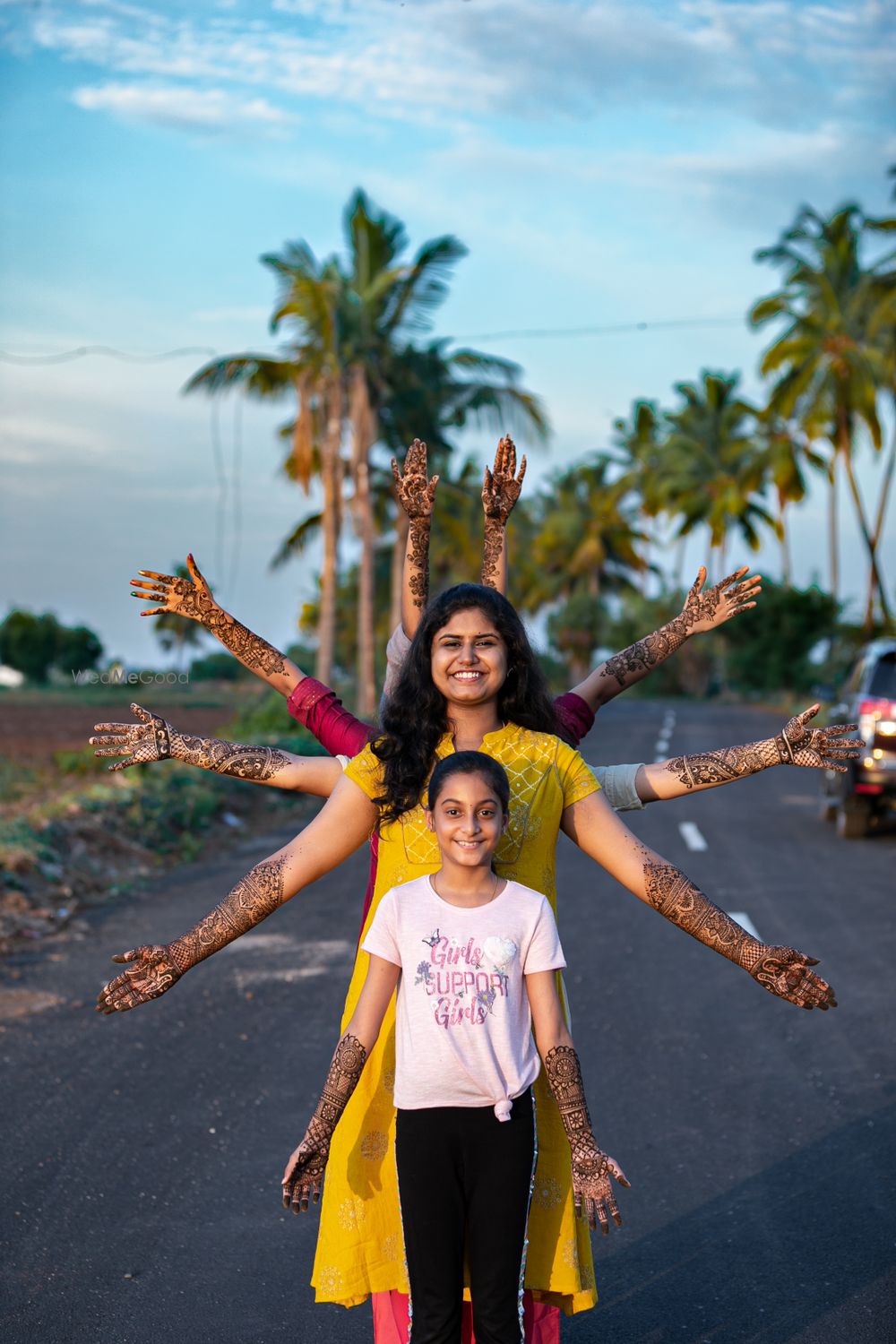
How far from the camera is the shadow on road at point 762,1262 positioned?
Answer: 13.3 ft

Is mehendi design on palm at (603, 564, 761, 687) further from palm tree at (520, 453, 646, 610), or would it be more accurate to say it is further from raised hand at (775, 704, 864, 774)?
palm tree at (520, 453, 646, 610)

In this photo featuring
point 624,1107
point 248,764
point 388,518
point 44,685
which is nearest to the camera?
point 248,764

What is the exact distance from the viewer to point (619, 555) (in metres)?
71.2

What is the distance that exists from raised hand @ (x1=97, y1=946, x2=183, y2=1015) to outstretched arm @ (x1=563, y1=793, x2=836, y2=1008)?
0.94 m

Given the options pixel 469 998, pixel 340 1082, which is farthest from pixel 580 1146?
pixel 340 1082

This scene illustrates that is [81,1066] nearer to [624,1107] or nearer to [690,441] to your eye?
[624,1107]

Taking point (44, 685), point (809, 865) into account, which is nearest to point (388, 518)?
point (809, 865)

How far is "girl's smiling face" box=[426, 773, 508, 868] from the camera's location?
9.86 ft

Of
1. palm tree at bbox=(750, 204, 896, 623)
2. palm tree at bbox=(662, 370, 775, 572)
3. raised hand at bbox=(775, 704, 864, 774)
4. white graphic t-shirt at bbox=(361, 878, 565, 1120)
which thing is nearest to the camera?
white graphic t-shirt at bbox=(361, 878, 565, 1120)

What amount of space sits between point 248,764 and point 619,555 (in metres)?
68.4

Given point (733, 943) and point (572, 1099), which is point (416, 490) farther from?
point (572, 1099)

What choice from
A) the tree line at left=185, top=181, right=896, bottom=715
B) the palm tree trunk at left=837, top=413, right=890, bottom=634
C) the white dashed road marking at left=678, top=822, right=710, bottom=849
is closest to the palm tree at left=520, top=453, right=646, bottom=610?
the tree line at left=185, top=181, right=896, bottom=715

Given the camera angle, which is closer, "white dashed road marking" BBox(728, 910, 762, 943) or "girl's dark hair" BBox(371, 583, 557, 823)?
"girl's dark hair" BBox(371, 583, 557, 823)

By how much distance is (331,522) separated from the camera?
1048 inches
